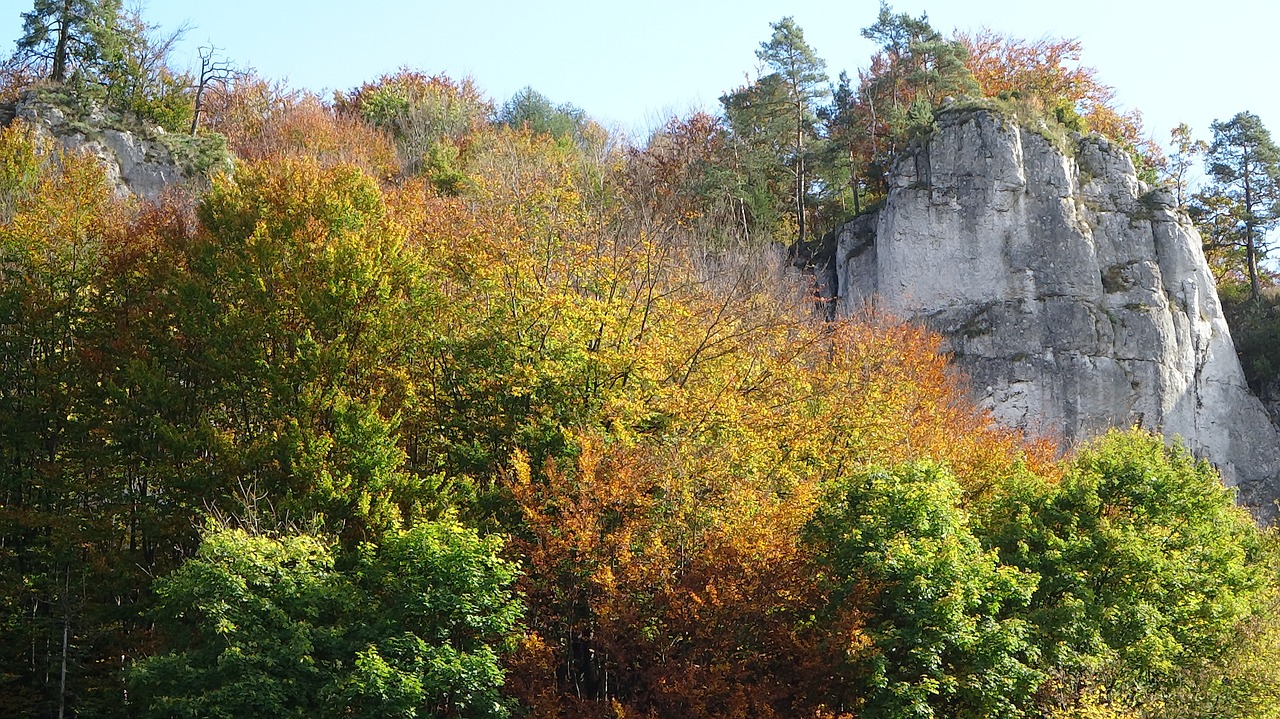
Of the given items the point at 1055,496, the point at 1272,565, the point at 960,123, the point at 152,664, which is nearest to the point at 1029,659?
the point at 1055,496

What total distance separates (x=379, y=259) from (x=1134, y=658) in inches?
571

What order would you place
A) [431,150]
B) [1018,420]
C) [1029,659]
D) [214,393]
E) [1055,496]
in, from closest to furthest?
[1029,659] < [1055,496] < [214,393] < [1018,420] < [431,150]

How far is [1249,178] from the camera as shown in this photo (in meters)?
44.4

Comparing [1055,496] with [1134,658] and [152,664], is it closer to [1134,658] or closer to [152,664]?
[1134,658]

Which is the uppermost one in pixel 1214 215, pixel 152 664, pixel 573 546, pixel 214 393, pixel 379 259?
pixel 1214 215

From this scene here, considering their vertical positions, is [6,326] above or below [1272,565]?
above

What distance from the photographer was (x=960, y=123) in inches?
1533

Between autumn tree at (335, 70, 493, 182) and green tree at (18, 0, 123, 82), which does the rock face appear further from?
green tree at (18, 0, 123, 82)

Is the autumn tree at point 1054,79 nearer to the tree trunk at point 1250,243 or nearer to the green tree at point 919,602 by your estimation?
the tree trunk at point 1250,243

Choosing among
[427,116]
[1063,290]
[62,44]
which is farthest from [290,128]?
[1063,290]

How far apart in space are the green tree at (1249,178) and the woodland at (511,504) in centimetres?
2016

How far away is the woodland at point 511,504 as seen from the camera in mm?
17734

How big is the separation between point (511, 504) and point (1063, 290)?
23.2m

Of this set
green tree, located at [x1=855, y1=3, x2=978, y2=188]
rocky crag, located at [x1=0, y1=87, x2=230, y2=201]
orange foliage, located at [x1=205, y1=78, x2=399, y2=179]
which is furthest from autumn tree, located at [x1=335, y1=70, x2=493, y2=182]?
green tree, located at [x1=855, y1=3, x2=978, y2=188]
